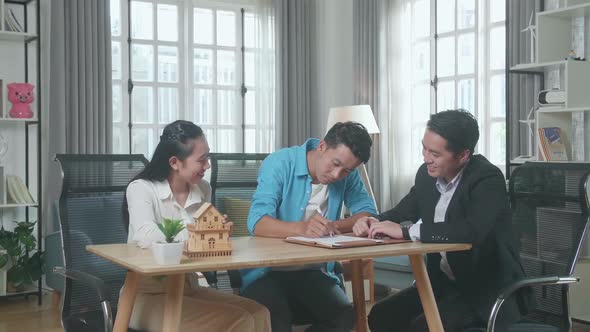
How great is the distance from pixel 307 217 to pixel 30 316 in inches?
104

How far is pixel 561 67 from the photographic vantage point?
15.7 feet

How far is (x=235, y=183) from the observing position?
3225mm

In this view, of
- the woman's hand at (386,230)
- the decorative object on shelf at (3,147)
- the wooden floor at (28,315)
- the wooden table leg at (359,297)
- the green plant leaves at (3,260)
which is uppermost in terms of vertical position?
the decorative object on shelf at (3,147)

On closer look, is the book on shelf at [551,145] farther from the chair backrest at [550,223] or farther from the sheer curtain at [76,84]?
the sheer curtain at [76,84]

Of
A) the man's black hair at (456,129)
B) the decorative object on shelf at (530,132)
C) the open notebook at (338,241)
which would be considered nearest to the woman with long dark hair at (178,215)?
the open notebook at (338,241)

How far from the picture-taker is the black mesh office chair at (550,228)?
2367 mm

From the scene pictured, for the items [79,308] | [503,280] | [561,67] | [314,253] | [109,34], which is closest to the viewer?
[314,253]

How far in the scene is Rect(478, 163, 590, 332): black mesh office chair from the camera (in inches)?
93.2

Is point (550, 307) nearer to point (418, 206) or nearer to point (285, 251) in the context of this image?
point (418, 206)

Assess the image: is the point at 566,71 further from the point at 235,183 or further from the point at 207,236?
the point at 207,236

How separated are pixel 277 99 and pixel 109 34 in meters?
1.62

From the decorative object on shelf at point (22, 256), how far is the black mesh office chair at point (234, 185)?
2235 millimetres

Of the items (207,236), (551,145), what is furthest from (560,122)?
(207,236)

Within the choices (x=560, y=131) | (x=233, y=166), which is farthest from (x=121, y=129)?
(x=560, y=131)
